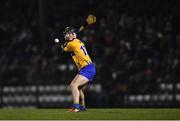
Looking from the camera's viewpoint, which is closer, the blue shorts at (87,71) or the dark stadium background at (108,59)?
the blue shorts at (87,71)

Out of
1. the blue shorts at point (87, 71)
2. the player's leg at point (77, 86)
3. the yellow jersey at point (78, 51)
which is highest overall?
the yellow jersey at point (78, 51)

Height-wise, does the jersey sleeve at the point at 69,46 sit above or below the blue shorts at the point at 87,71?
above

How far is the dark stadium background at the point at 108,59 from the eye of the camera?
22.7 meters

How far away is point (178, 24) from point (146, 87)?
247 cm

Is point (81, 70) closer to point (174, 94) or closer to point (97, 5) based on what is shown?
point (174, 94)

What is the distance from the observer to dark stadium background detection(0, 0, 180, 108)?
894 inches

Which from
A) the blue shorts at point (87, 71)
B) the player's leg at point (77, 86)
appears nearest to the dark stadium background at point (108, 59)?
the blue shorts at point (87, 71)

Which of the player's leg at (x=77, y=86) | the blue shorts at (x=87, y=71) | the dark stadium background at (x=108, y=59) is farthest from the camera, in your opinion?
the dark stadium background at (x=108, y=59)

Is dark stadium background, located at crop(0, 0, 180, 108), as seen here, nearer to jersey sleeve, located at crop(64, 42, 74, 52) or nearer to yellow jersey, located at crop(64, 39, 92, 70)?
yellow jersey, located at crop(64, 39, 92, 70)

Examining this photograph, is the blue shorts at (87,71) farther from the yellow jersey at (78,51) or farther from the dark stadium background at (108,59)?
the dark stadium background at (108,59)

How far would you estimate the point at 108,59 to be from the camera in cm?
2380

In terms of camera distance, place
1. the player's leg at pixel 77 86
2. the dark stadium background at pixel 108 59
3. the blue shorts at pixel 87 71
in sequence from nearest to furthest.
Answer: the player's leg at pixel 77 86 → the blue shorts at pixel 87 71 → the dark stadium background at pixel 108 59

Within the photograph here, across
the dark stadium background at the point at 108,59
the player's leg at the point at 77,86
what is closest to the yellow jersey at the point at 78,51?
the player's leg at the point at 77,86

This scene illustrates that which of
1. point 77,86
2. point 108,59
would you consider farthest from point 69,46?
point 108,59
